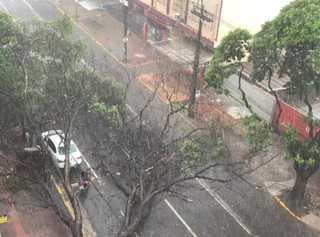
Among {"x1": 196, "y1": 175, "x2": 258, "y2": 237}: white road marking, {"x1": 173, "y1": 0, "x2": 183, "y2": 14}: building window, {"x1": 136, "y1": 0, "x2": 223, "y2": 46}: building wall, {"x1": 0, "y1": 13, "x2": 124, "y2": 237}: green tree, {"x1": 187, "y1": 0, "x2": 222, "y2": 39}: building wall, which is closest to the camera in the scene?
{"x1": 196, "y1": 175, "x2": 258, "y2": 237}: white road marking

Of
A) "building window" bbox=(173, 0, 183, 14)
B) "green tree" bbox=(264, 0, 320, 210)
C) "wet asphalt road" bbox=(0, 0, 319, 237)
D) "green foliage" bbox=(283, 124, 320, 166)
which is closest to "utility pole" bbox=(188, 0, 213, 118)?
"wet asphalt road" bbox=(0, 0, 319, 237)

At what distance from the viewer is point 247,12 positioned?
25.2m

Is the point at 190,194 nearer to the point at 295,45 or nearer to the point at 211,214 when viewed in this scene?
the point at 211,214

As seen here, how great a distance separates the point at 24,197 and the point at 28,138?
305cm

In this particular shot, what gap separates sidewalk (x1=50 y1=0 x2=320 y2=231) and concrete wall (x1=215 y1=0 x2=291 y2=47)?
545 centimetres

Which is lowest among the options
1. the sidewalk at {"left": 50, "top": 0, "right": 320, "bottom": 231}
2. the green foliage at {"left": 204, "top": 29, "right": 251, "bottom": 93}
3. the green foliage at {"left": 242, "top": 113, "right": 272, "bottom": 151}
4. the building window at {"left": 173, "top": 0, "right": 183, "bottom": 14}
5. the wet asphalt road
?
the wet asphalt road

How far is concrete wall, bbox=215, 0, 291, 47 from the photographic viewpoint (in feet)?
81.5

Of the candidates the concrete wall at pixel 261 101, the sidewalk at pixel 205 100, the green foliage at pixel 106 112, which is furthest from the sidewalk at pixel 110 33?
the green foliage at pixel 106 112

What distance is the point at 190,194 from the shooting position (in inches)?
601

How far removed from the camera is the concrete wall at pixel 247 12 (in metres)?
24.8

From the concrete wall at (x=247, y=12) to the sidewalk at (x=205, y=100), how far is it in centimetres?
545

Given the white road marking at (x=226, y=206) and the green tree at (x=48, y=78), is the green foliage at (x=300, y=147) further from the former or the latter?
the green tree at (x=48, y=78)

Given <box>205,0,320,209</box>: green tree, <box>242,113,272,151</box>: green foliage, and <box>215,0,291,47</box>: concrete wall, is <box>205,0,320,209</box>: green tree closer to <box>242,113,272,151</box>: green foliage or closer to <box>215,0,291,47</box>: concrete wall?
<box>242,113,272,151</box>: green foliage

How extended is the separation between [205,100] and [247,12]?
704cm
